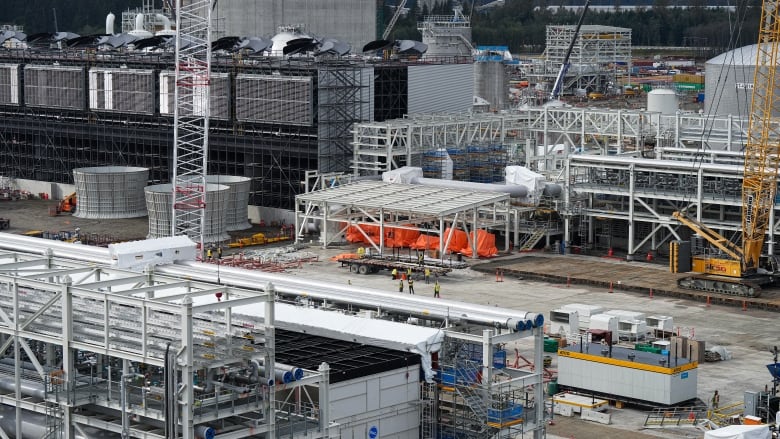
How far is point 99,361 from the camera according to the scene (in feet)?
128

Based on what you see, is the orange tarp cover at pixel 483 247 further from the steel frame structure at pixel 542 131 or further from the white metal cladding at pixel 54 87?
the white metal cladding at pixel 54 87

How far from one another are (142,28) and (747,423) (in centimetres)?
8855

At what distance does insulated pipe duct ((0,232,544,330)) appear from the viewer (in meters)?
43.5

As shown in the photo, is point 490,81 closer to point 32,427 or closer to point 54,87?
point 54,87

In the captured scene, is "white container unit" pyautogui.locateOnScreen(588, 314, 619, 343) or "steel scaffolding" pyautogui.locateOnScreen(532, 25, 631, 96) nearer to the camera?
"white container unit" pyautogui.locateOnScreen(588, 314, 619, 343)

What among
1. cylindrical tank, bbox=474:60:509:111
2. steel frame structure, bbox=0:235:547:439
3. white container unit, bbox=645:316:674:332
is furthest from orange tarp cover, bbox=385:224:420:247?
cylindrical tank, bbox=474:60:509:111

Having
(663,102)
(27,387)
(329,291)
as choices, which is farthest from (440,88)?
(27,387)

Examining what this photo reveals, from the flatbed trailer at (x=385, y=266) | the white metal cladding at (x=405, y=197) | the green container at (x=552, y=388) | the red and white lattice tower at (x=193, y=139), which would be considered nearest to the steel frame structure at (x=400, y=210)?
the white metal cladding at (x=405, y=197)

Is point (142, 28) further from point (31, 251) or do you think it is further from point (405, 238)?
point (31, 251)

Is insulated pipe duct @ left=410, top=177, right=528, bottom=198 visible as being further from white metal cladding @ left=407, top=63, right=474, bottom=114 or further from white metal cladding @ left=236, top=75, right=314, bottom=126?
white metal cladding @ left=407, top=63, right=474, bottom=114

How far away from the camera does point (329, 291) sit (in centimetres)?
4869

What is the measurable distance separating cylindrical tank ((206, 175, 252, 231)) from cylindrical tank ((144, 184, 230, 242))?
2.05 metres

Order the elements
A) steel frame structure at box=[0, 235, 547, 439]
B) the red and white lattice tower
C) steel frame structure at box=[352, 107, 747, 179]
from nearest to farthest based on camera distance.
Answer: steel frame structure at box=[0, 235, 547, 439] → the red and white lattice tower → steel frame structure at box=[352, 107, 747, 179]

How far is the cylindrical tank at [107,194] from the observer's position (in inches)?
3755
